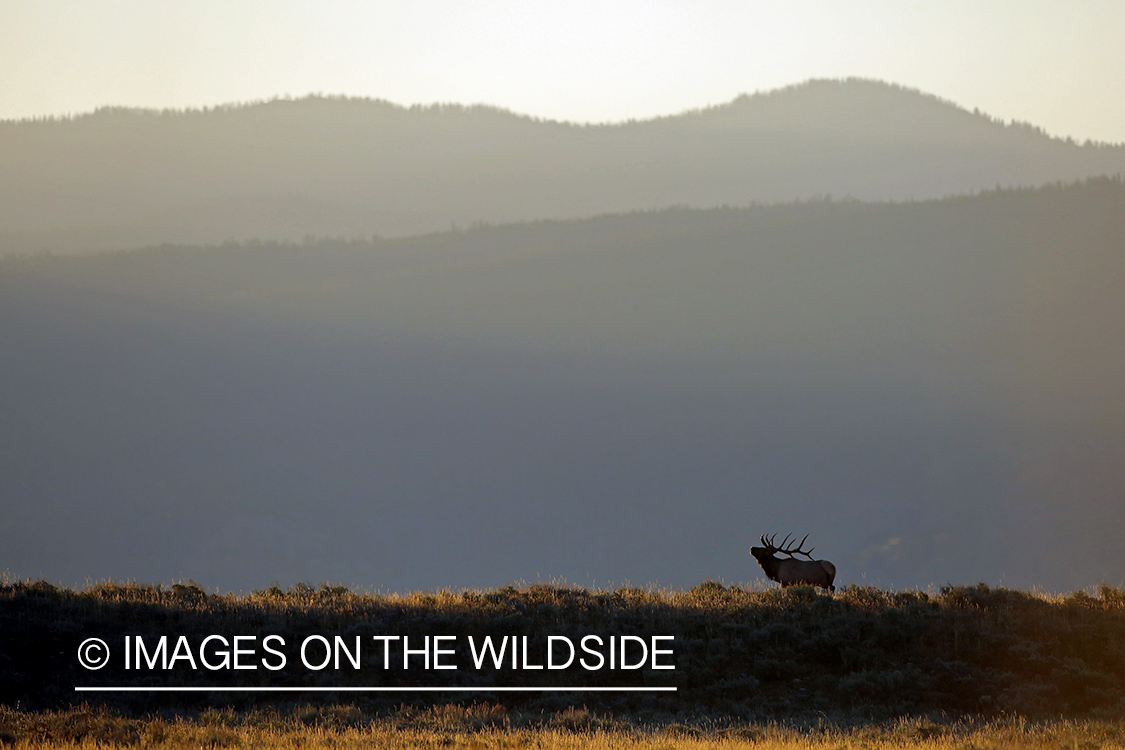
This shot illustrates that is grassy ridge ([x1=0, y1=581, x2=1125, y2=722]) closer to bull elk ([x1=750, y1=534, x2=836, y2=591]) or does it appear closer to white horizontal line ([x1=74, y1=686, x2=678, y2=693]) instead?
white horizontal line ([x1=74, y1=686, x2=678, y2=693])

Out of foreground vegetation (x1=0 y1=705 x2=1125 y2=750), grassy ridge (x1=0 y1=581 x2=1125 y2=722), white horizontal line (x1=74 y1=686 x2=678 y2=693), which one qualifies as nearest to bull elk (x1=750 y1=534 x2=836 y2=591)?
grassy ridge (x1=0 y1=581 x2=1125 y2=722)

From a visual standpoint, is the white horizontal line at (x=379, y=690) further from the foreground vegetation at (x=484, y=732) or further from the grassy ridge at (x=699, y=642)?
the foreground vegetation at (x=484, y=732)

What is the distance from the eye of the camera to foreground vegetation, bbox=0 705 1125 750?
46.8 ft

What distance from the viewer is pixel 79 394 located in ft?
648

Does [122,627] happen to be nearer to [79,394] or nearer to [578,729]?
[578,729]

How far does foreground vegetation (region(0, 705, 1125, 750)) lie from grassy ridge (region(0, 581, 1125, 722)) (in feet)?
2.97

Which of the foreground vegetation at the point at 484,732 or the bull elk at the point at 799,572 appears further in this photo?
the bull elk at the point at 799,572

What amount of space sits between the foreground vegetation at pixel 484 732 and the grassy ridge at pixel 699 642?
0.91 m

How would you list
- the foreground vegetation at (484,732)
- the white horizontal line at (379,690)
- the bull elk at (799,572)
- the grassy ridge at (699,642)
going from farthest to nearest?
1. the bull elk at (799,572)
2. the grassy ridge at (699,642)
3. the white horizontal line at (379,690)
4. the foreground vegetation at (484,732)

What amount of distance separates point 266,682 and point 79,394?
19411 centimetres

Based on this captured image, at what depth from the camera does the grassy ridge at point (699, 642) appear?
59.8 ft

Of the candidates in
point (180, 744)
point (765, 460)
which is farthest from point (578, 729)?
point (765, 460)

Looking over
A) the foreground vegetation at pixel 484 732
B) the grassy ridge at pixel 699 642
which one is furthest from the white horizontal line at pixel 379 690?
the foreground vegetation at pixel 484 732

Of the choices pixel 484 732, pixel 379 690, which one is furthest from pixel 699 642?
pixel 484 732
